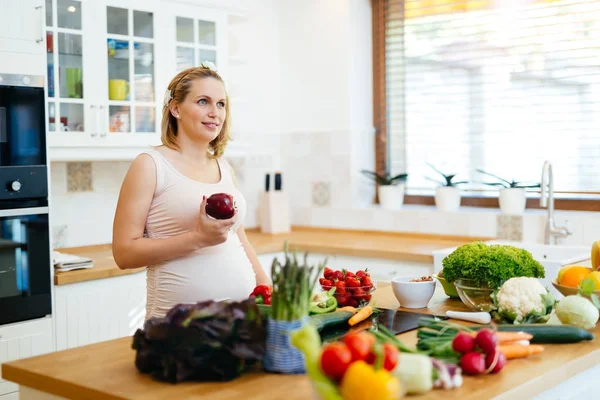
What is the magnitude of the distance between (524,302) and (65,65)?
8.24ft

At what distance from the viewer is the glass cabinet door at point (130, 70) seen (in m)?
3.93

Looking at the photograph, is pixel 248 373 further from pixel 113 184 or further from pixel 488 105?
pixel 488 105

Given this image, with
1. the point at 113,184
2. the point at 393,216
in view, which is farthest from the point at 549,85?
the point at 113,184

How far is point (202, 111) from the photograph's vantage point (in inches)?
101

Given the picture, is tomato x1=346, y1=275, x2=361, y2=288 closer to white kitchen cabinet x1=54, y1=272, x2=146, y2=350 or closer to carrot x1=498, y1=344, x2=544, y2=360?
carrot x1=498, y1=344, x2=544, y2=360

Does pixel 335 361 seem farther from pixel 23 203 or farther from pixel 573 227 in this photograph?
pixel 573 227

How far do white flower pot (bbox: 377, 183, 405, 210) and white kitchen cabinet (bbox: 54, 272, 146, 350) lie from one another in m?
1.69

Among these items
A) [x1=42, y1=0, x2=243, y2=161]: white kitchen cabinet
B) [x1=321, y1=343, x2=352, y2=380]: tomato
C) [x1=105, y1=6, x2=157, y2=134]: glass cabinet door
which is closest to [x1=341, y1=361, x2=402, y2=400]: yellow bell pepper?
[x1=321, y1=343, x2=352, y2=380]: tomato

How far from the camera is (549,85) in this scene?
4.23m

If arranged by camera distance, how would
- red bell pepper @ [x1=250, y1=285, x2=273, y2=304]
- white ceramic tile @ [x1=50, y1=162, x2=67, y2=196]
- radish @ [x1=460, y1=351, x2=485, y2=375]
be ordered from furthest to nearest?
1. white ceramic tile @ [x1=50, y1=162, x2=67, y2=196]
2. red bell pepper @ [x1=250, y1=285, x2=273, y2=304]
3. radish @ [x1=460, y1=351, x2=485, y2=375]

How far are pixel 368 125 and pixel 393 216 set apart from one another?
0.64m

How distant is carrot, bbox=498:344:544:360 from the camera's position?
189 centimetres

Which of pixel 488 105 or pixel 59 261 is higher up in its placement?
pixel 488 105

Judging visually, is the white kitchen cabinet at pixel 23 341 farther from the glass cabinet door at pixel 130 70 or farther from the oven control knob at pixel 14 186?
the glass cabinet door at pixel 130 70
